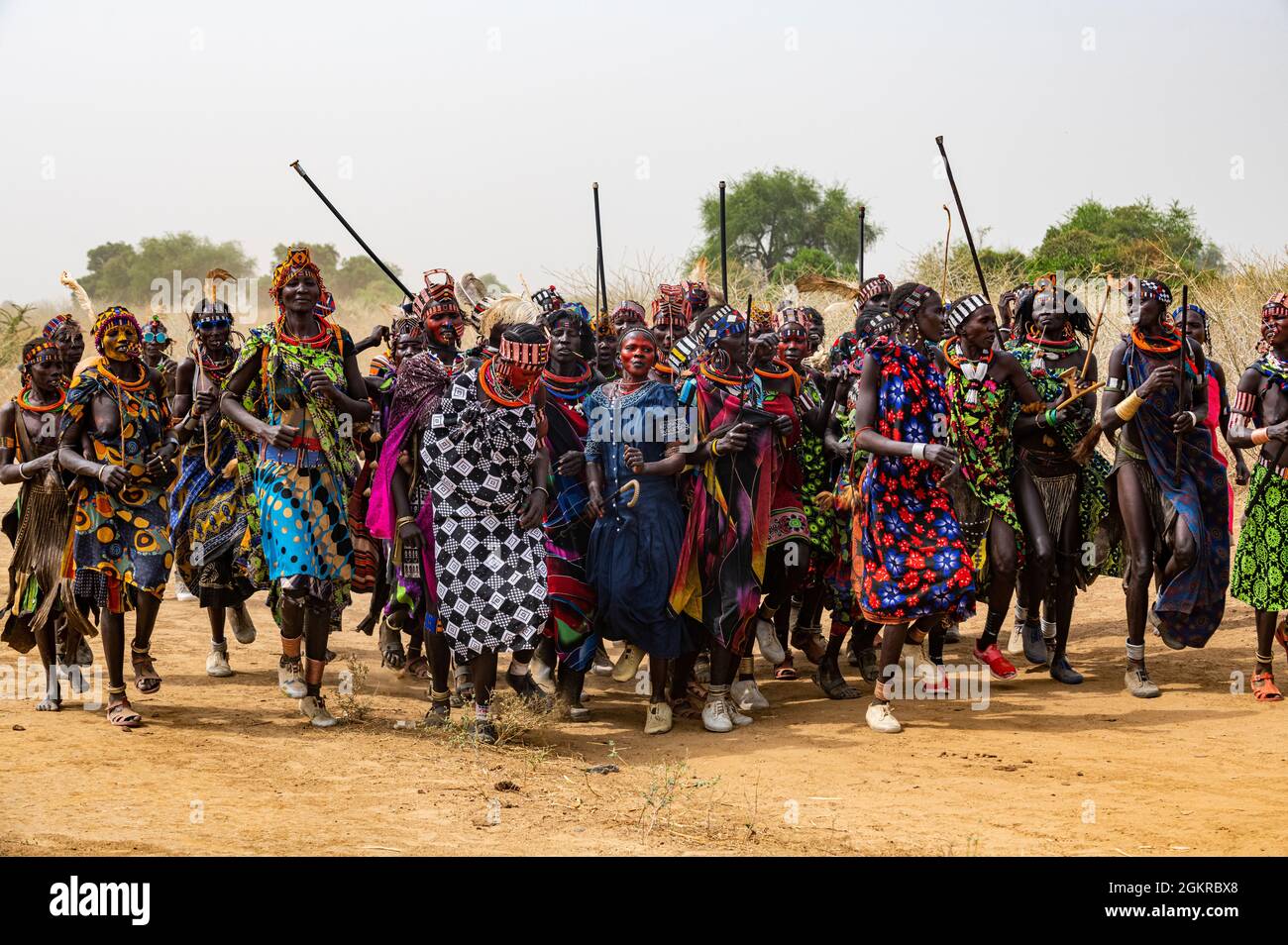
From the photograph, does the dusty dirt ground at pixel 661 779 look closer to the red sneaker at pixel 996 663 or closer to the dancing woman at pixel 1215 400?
the red sneaker at pixel 996 663

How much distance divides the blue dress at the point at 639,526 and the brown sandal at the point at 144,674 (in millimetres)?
2748

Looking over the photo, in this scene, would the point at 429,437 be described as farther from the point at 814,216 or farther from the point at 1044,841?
the point at 814,216

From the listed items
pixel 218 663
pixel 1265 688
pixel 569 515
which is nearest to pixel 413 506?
pixel 569 515

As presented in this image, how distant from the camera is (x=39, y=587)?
26.2ft

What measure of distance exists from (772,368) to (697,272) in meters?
3.20

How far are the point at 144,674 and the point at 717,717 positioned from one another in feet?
11.4

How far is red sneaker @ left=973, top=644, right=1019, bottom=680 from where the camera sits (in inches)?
360

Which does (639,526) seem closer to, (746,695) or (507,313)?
(746,695)

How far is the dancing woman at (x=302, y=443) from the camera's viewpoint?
298 inches

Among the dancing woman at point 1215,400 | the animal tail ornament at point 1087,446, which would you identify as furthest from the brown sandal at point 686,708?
the dancing woman at point 1215,400

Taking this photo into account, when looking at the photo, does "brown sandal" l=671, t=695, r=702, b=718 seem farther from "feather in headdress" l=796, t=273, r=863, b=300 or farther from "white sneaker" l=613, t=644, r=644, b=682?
"feather in headdress" l=796, t=273, r=863, b=300

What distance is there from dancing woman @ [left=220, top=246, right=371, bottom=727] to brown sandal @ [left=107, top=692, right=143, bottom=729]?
2.90ft

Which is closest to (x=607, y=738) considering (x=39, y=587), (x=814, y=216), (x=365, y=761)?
(x=365, y=761)

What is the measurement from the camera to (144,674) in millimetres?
8547
